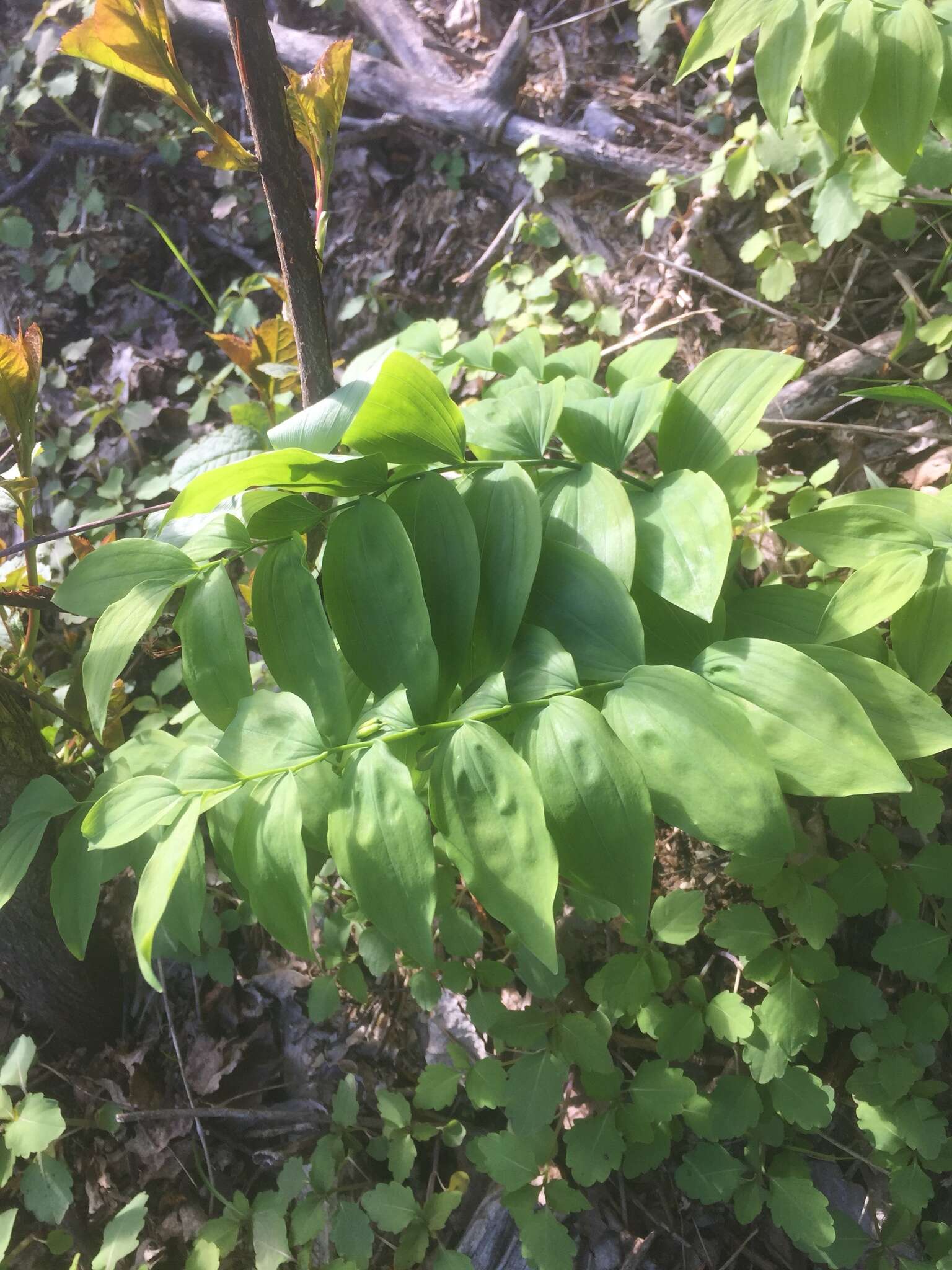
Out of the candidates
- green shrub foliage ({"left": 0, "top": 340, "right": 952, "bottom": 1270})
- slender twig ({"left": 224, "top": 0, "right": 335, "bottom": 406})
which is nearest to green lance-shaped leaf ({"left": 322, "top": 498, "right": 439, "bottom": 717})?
green shrub foliage ({"left": 0, "top": 340, "right": 952, "bottom": 1270})

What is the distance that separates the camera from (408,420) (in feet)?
2.84

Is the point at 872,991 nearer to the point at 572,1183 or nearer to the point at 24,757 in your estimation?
the point at 572,1183

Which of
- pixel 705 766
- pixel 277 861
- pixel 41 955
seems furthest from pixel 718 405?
pixel 41 955

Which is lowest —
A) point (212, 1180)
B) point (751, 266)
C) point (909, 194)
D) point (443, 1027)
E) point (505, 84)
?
point (212, 1180)

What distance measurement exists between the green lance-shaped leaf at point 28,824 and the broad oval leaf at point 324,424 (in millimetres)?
674

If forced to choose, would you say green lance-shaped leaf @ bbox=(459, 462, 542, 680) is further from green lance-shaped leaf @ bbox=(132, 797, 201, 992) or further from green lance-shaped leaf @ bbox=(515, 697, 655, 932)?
green lance-shaped leaf @ bbox=(132, 797, 201, 992)

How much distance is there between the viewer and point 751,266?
1.98 metres

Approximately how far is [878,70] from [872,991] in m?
1.24

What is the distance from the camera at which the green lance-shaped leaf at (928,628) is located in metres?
0.86

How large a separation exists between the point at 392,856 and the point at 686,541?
1.47 feet

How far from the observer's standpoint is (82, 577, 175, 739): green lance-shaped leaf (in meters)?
0.86

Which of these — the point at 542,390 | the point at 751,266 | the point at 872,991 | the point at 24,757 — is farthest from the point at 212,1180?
the point at 751,266

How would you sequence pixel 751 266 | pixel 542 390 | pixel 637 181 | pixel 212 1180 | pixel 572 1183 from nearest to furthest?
1. pixel 542 390
2. pixel 572 1183
3. pixel 212 1180
4. pixel 751 266
5. pixel 637 181

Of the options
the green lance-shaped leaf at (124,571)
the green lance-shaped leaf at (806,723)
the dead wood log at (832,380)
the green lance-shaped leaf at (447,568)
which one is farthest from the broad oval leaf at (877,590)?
the dead wood log at (832,380)
